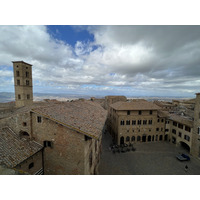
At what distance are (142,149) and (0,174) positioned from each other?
1156 inches

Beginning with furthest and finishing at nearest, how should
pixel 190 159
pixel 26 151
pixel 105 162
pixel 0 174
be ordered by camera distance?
pixel 190 159 → pixel 105 162 → pixel 26 151 → pixel 0 174

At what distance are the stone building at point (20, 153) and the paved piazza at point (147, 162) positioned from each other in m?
13.3

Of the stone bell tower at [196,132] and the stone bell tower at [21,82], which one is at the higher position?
the stone bell tower at [21,82]

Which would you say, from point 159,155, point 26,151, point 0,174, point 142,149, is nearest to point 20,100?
point 26,151

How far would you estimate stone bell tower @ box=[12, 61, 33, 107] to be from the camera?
33.0 metres

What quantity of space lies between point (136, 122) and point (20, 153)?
90.9 ft

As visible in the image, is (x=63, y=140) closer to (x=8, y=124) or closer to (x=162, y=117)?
(x=8, y=124)

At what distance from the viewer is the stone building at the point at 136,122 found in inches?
1139

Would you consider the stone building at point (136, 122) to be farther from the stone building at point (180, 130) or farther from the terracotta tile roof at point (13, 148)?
the terracotta tile roof at point (13, 148)

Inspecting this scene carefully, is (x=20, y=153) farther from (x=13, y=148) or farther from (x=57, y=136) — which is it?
(x=57, y=136)

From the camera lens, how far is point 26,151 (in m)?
8.60

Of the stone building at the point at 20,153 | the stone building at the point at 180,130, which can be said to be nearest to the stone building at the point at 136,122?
the stone building at the point at 180,130

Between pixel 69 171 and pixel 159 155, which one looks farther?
pixel 159 155

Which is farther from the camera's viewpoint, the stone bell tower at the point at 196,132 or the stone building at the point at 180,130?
the stone building at the point at 180,130
